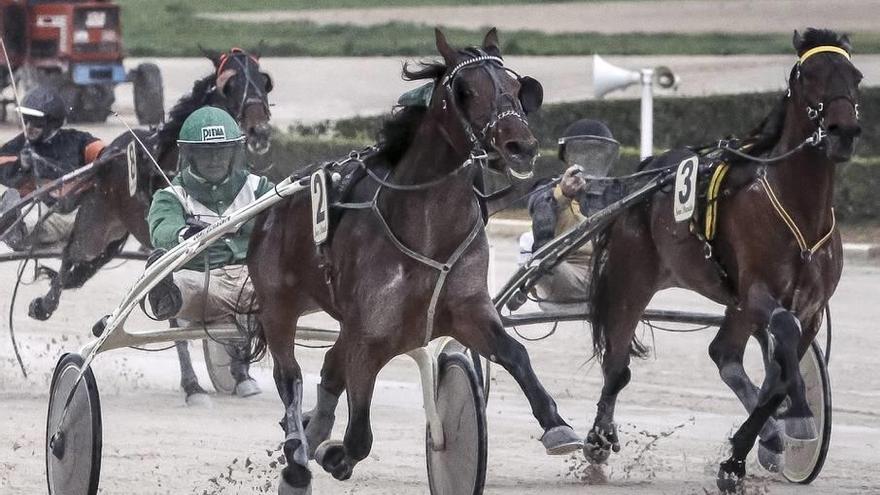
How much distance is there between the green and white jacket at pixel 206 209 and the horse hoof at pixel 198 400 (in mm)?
1855

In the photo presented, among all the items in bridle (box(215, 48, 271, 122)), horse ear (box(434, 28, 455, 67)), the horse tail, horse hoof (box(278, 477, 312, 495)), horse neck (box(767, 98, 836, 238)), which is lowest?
horse hoof (box(278, 477, 312, 495))

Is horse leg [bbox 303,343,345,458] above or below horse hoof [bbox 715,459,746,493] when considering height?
above

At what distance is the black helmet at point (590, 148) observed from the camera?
805 cm

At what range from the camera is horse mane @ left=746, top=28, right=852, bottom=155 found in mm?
6500

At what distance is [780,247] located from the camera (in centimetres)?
646

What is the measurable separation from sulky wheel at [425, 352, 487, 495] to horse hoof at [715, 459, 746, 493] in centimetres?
107

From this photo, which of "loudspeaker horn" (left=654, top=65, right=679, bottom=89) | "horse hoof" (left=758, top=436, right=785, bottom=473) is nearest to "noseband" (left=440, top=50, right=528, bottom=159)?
"horse hoof" (left=758, top=436, right=785, bottom=473)

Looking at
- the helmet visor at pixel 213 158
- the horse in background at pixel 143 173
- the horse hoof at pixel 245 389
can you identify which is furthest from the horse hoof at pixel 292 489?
the horse hoof at pixel 245 389

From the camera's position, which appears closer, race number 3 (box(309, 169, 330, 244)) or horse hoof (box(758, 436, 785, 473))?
race number 3 (box(309, 169, 330, 244))

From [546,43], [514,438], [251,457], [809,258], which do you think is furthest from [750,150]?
[546,43]

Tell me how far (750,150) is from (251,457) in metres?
2.28

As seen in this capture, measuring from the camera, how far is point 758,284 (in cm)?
648

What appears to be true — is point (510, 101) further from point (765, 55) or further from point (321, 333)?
point (765, 55)

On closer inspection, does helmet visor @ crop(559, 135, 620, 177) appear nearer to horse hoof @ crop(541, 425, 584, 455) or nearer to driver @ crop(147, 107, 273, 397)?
driver @ crop(147, 107, 273, 397)
